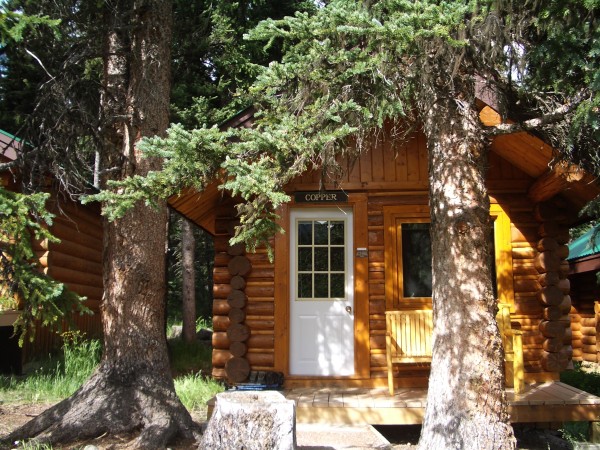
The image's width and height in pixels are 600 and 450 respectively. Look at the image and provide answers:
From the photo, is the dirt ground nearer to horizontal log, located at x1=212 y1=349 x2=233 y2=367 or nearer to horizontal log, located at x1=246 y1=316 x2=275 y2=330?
horizontal log, located at x1=212 y1=349 x2=233 y2=367

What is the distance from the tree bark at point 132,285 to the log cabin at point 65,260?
2.02 meters

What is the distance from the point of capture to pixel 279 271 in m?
8.23

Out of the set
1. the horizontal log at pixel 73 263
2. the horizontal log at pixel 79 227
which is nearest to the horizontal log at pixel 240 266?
the horizontal log at pixel 79 227

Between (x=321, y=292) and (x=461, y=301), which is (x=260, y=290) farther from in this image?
(x=461, y=301)

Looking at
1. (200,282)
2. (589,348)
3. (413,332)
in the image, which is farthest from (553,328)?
(200,282)

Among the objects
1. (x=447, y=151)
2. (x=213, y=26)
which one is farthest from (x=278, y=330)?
(x=213, y=26)

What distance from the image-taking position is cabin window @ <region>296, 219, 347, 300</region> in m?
8.30

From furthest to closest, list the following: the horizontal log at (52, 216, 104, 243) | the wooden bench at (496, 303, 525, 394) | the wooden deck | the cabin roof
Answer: the horizontal log at (52, 216, 104, 243) < the wooden bench at (496, 303, 525, 394) < the cabin roof < the wooden deck

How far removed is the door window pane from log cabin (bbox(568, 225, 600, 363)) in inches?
288

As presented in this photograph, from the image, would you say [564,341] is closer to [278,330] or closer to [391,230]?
[391,230]

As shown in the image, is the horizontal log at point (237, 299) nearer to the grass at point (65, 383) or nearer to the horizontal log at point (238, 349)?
the horizontal log at point (238, 349)

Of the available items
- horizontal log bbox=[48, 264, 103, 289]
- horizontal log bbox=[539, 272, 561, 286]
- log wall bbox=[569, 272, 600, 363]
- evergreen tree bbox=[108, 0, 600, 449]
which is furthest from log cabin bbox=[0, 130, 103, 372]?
log wall bbox=[569, 272, 600, 363]

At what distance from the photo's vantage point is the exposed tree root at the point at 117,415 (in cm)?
568

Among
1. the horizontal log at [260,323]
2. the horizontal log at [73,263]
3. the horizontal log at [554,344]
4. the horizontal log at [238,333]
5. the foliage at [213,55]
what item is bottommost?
the horizontal log at [554,344]
